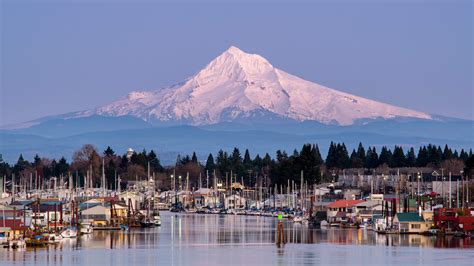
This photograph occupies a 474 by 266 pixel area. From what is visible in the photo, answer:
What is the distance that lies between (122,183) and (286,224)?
66812 mm

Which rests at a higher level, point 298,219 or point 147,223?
point 298,219

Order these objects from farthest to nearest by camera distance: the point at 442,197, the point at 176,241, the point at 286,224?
the point at 442,197 → the point at 286,224 → the point at 176,241

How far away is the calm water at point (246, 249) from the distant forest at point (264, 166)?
2196 inches

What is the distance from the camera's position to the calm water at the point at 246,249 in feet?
204

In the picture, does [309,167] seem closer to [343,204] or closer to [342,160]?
[342,160]

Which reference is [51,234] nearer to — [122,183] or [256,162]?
[122,183]

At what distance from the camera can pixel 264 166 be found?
18462 centimetres

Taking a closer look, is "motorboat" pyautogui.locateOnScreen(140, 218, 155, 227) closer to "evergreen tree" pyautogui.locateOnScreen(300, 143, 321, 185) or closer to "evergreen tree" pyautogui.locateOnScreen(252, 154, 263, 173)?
"evergreen tree" pyautogui.locateOnScreen(300, 143, 321, 185)

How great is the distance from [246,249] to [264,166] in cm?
11343

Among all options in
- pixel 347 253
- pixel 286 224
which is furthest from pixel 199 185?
pixel 347 253

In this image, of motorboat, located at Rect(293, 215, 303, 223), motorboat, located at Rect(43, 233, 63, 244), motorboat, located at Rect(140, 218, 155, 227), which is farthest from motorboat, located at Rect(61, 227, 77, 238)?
motorboat, located at Rect(293, 215, 303, 223)

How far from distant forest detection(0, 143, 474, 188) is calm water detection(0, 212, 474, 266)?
5579 centimetres

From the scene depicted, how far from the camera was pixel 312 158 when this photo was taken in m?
141

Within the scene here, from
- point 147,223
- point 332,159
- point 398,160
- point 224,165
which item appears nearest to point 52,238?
point 147,223
